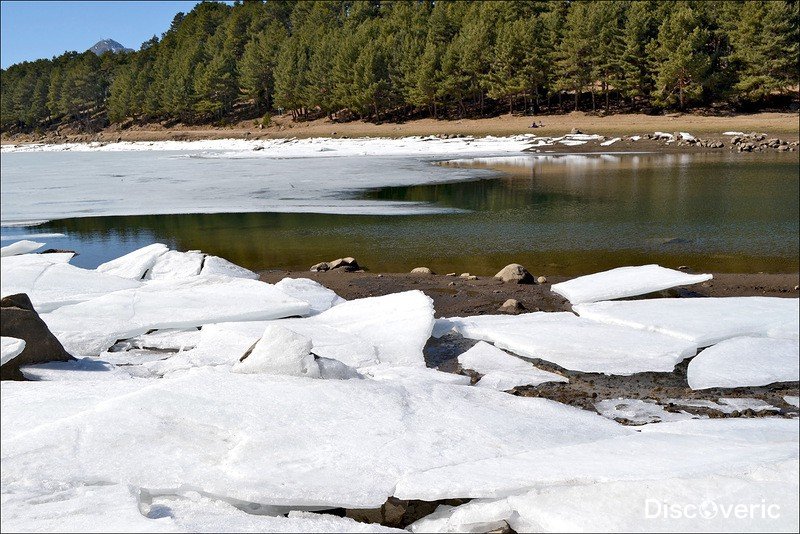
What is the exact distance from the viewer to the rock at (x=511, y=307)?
5.94 m

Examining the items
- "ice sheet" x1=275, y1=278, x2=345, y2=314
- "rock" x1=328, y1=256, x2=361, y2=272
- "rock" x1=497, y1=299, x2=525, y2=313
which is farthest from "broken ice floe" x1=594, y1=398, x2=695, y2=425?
"rock" x1=328, y1=256, x2=361, y2=272

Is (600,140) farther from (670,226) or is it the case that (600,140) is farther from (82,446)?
(82,446)

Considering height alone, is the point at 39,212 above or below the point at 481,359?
above

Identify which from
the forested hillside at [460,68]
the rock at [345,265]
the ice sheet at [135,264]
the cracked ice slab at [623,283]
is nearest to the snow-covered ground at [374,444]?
the cracked ice slab at [623,283]

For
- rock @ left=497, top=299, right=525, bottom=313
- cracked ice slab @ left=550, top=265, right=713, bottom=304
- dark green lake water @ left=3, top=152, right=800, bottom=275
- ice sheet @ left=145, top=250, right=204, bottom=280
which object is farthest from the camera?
dark green lake water @ left=3, top=152, right=800, bottom=275

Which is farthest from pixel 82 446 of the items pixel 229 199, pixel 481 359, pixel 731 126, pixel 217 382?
pixel 731 126

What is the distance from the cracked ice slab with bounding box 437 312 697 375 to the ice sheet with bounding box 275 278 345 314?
1190mm

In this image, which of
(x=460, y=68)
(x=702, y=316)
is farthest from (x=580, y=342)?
(x=460, y=68)

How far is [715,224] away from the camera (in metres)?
9.72

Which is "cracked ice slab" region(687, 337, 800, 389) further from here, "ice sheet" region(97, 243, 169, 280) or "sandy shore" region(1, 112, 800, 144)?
"sandy shore" region(1, 112, 800, 144)

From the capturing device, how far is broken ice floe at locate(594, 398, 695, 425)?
367 cm

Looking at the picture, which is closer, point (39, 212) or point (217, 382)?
point (217, 382)

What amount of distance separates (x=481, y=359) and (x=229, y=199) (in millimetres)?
10433

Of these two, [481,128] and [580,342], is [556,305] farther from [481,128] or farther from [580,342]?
[481,128]
